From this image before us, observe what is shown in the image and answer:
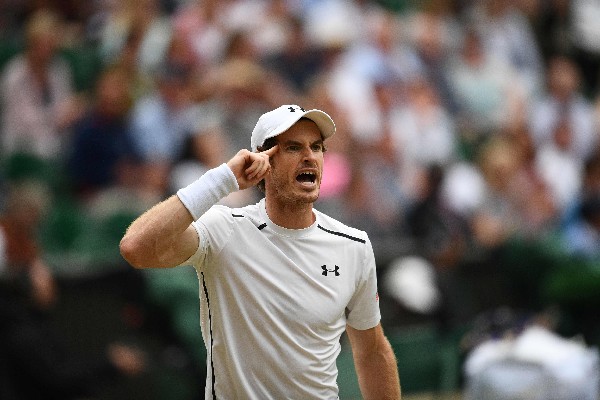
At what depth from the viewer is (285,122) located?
13.7 feet

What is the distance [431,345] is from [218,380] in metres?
4.77

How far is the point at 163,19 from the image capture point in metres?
10.4

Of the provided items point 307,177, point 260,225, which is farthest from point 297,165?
point 260,225

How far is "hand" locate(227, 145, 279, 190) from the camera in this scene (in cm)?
400

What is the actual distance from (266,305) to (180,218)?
58 centimetres

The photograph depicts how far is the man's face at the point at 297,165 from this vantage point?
13.8 feet

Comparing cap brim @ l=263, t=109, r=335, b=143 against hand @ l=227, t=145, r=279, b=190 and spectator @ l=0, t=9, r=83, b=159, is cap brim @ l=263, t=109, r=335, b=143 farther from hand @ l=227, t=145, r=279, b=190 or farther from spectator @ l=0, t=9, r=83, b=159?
spectator @ l=0, t=9, r=83, b=159

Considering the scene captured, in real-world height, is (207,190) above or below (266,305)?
above

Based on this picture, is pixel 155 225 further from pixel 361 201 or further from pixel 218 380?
pixel 361 201

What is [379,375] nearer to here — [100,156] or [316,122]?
[316,122]

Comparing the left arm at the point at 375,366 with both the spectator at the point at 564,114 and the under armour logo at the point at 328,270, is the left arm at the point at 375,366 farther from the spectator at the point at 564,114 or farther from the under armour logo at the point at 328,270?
the spectator at the point at 564,114

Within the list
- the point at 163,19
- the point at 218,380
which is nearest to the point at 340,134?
the point at 163,19

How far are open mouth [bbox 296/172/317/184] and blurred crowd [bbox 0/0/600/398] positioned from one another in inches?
142

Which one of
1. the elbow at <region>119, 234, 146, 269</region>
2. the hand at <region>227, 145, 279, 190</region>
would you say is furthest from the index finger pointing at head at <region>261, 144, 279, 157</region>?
the elbow at <region>119, 234, 146, 269</region>
